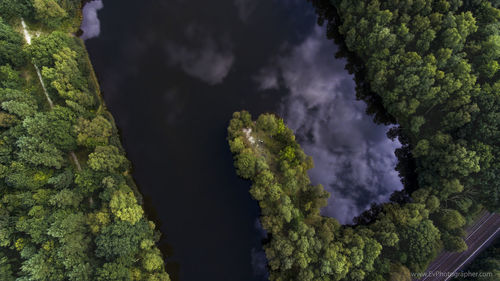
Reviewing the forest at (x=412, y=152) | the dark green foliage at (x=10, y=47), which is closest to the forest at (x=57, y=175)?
the dark green foliage at (x=10, y=47)

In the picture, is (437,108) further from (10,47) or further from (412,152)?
(10,47)

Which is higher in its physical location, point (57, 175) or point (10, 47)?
point (10, 47)

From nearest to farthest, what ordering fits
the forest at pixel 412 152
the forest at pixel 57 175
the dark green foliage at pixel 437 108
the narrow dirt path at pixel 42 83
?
the forest at pixel 57 175, the forest at pixel 412 152, the dark green foliage at pixel 437 108, the narrow dirt path at pixel 42 83

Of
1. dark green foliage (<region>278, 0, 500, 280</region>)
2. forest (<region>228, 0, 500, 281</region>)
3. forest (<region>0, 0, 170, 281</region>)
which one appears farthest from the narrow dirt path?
dark green foliage (<region>278, 0, 500, 280</region>)

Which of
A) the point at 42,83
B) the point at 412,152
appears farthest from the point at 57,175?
the point at 412,152

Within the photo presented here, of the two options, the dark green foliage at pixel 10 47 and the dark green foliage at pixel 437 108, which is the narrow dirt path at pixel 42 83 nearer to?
the dark green foliage at pixel 10 47

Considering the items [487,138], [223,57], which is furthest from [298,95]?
[487,138]
